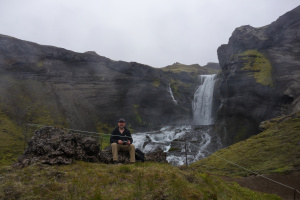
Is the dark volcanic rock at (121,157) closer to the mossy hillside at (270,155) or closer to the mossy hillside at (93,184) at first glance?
the mossy hillside at (93,184)

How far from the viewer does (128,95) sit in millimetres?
58500

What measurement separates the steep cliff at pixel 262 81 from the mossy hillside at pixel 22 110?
34.5 meters

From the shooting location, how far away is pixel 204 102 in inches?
2285

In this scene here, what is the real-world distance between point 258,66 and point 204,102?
66.8 ft

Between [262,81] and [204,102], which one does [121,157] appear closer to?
[262,81]

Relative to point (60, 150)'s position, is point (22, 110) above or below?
below

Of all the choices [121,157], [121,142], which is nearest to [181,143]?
[121,157]

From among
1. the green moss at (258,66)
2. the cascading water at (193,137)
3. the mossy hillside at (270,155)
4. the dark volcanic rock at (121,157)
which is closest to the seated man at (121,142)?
the dark volcanic rock at (121,157)

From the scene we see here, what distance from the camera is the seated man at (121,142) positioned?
9.93 meters

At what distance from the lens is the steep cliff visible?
3434cm

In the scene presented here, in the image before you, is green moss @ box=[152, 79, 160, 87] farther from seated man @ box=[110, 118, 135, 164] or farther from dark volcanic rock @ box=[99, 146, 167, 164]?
seated man @ box=[110, 118, 135, 164]

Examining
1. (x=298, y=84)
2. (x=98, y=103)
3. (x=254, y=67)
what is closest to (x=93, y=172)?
(x=298, y=84)

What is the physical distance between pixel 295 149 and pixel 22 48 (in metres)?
A: 52.3

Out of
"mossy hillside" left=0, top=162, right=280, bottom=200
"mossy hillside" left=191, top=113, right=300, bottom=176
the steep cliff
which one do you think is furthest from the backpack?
the steep cliff
